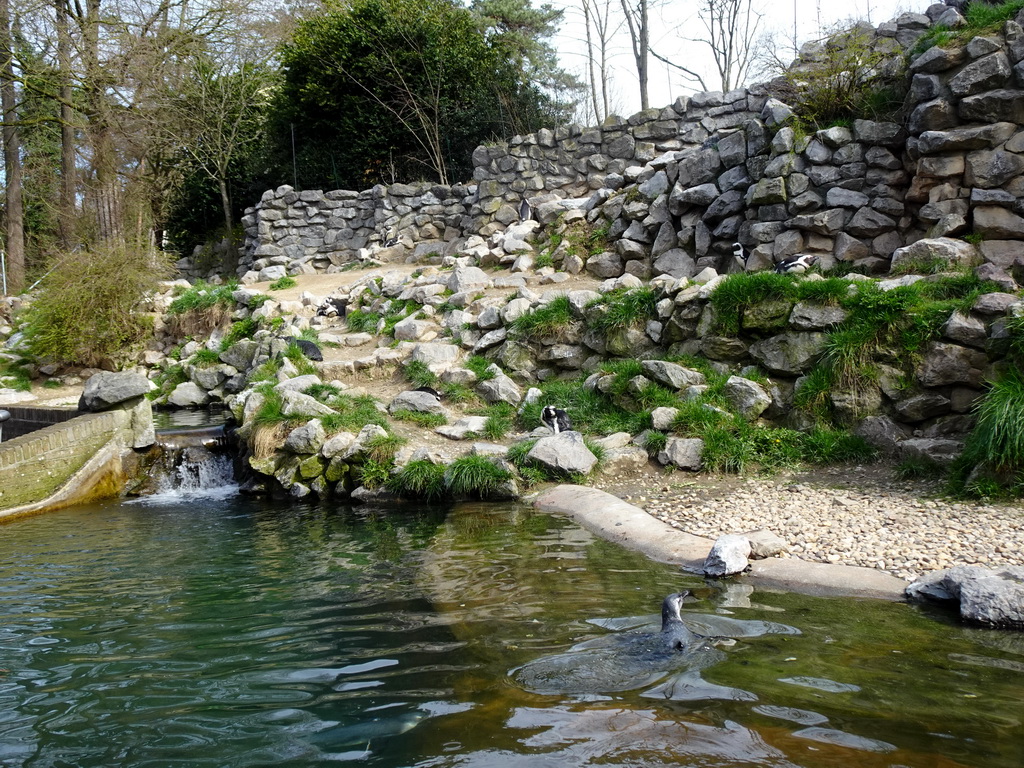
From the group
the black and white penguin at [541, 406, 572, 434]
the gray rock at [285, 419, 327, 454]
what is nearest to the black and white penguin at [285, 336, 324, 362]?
the gray rock at [285, 419, 327, 454]

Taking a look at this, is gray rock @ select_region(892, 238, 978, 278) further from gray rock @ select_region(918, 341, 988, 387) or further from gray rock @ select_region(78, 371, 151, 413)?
gray rock @ select_region(78, 371, 151, 413)

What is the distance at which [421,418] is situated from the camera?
888 centimetres

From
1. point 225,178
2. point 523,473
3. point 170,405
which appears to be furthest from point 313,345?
point 225,178

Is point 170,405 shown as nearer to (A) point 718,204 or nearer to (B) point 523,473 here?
(B) point 523,473

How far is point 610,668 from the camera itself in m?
3.43

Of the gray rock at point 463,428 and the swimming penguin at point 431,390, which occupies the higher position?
the swimming penguin at point 431,390

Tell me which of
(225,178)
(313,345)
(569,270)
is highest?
(225,178)

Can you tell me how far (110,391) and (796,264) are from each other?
831cm

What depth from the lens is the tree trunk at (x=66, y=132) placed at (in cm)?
1666

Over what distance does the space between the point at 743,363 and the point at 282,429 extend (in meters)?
5.11

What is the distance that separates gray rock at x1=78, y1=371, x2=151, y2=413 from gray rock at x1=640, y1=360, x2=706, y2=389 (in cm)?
612

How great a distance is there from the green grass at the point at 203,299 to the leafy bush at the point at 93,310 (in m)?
0.59

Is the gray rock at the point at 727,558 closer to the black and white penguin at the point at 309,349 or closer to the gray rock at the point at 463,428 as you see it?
the gray rock at the point at 463,428

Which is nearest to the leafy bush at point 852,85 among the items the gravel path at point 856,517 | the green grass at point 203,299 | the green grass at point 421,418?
the gravel path at point 856,517
